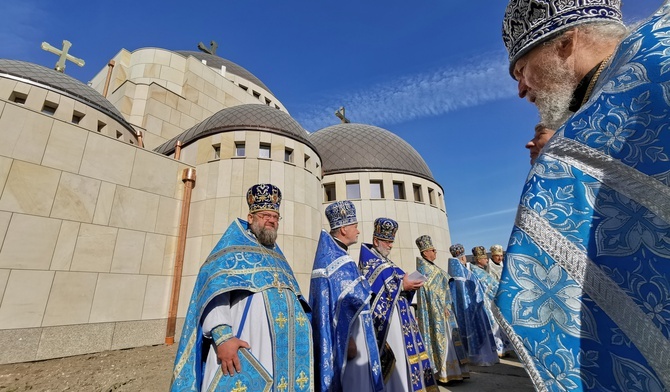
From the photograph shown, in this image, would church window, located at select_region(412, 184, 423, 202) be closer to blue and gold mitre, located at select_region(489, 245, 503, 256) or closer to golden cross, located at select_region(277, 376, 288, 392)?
blue and gold mitre, located at select_region(489, 245, 503, 256)

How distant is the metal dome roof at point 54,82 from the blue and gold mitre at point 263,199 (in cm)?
1204

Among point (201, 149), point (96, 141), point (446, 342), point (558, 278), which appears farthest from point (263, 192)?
point (201, 149)

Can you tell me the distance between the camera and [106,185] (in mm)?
8477

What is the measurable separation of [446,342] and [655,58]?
6544 mm

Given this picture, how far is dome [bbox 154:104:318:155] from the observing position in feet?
38.2

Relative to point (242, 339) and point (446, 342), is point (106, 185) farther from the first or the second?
point (446, 342)

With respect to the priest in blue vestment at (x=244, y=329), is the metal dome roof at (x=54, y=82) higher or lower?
higher

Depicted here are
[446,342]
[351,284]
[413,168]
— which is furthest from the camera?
[413,168]

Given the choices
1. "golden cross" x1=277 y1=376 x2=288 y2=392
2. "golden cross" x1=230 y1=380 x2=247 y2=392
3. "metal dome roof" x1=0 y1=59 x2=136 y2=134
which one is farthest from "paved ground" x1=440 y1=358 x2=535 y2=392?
"metal dome roof" x1=0 y1=59 x2=136 y2=134

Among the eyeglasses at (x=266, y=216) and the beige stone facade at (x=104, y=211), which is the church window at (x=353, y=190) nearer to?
the beige stone facade at (x=104, y=211)

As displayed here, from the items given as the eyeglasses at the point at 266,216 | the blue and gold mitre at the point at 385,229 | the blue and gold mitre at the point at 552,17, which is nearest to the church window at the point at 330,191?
the blue and gold mitre at the point at 385,229

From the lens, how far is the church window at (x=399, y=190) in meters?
17.2

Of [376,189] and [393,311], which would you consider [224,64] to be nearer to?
[376,189]

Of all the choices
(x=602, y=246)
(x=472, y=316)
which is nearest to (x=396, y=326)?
(x=602, y=246)
